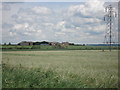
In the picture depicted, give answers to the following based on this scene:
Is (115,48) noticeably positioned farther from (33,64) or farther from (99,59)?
(33,64)

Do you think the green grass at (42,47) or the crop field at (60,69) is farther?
the green grass at (42,47)

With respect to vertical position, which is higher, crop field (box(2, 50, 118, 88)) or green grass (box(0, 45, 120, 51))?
green grass (box(0, 45, 120, 51))

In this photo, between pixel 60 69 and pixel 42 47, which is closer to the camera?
pixel 60 69

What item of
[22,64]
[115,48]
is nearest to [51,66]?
[22,64]

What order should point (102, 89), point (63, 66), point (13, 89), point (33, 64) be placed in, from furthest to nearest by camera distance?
point (33, 64) < point (63, 66) < point (13, 89) < point (102, 89)

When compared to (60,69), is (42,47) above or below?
above

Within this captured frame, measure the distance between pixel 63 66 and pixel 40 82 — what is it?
0.75m

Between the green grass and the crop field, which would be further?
the green grass

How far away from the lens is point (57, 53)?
5.73m

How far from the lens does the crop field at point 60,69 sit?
4855mm

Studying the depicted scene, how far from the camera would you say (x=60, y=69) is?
527 cm

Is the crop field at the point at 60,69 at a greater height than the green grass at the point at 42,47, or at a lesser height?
lesser

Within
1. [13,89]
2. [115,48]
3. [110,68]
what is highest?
[115,48]

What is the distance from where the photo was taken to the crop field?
15.9ft
